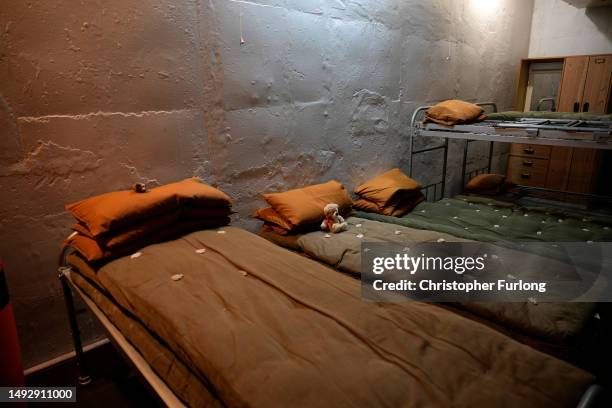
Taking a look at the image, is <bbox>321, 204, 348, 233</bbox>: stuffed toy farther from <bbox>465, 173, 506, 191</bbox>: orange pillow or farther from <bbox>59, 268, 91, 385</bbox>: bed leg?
<bbox>465, 173, 506, 191</bbox>: orange pillow

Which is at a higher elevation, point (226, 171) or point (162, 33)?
point (162, 33)

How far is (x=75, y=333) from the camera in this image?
2014 millimetres

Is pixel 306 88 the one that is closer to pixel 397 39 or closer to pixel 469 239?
pixel 397 39

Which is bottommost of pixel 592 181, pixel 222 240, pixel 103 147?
pixel 592 181

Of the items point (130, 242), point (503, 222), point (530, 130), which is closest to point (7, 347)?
point (130, 242)

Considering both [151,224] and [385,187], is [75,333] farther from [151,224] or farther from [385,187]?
[385,187]

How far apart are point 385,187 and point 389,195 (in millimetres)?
106

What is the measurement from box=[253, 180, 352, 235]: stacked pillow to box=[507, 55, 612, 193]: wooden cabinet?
12.6ft

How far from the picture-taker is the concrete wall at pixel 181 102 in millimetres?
1963

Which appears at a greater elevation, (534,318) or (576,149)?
(576,149)

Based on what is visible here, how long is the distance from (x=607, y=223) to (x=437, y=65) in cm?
220

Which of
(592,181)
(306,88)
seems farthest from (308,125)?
(592,181)

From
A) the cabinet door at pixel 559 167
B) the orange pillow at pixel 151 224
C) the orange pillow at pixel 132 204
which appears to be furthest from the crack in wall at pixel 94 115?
the cabinet door at pixel 559 167

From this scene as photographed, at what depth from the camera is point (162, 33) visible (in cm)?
229
